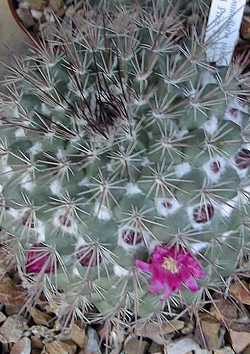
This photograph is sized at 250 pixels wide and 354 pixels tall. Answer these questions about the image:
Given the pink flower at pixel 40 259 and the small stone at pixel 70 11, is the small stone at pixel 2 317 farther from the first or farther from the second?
the small stone at pixel 70 11

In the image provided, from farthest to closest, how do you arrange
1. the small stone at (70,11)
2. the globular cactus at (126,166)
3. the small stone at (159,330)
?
the small stone at (70,11)
the small stone at (159,330)
the globular cactus at (126,166)

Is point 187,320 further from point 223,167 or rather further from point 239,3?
point 239,3

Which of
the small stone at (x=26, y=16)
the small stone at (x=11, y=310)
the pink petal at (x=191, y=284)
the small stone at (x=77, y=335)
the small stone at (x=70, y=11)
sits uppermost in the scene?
the small stone at (x=70, y=11)

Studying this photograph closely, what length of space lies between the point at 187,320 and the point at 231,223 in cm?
36

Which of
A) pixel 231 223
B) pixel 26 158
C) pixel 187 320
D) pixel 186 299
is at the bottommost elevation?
pixel 187 320

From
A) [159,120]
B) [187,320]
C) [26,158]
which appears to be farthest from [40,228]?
[187,320]

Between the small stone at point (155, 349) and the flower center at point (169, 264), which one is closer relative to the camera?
the flower center at point (169, 264)

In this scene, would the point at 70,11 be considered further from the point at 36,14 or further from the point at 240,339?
the point at 240,339

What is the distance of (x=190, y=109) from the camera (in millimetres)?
999

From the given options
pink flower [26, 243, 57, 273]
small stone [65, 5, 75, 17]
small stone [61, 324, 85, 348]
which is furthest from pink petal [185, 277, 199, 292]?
small stone [65, 5, 75, 17]

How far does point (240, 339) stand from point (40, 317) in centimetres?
38

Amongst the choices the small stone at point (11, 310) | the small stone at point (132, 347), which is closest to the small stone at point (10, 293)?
the small stone at point (11, 310)

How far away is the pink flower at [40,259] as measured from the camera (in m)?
1.07

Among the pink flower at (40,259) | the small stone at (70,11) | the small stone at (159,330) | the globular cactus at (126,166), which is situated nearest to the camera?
the globular cactus at (126,166)
